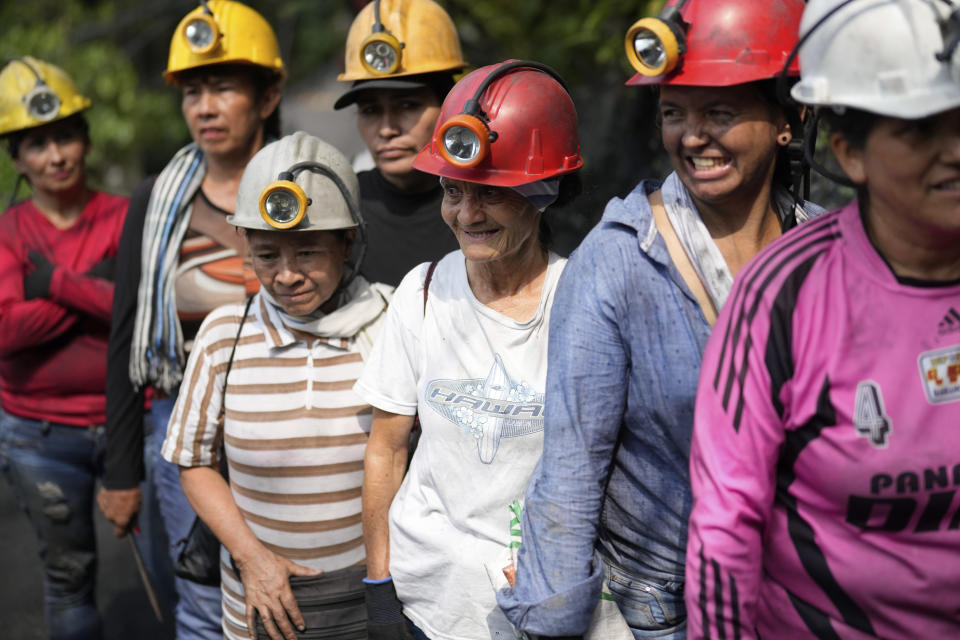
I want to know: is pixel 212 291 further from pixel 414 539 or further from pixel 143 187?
pixel 414 539

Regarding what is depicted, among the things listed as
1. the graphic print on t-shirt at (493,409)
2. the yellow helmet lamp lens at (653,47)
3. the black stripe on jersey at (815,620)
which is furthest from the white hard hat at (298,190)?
the black stripe on jersey at (815,620)

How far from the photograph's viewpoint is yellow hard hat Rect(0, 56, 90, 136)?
4520mm

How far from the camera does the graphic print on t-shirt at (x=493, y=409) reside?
93.8 inches

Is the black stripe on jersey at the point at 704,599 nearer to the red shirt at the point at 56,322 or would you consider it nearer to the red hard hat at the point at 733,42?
the red hard hat at the point at 733,42

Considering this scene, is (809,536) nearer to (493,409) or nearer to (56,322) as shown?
(493,409)

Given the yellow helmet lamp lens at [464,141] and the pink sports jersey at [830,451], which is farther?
the yellow helmet lamp lens at [464,141]

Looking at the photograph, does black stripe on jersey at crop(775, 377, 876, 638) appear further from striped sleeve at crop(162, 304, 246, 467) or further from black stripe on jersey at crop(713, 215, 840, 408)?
striped sleeve at crop(162, 304, 246, 467)

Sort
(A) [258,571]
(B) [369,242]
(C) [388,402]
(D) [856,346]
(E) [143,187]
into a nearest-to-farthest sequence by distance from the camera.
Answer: (D) [856,346], (C) [388,402], (A) [258,571], (B) [369,242], (E) [143,187]

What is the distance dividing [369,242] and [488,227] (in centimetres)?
119

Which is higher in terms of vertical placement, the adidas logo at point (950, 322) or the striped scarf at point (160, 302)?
the adidas logo at point (950, 322)

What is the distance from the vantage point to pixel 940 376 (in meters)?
1.62

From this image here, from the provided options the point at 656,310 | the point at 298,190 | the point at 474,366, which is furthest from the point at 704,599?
the point at 298,190

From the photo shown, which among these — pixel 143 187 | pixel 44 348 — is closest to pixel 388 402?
pixel 143 187

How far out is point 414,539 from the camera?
250cm
